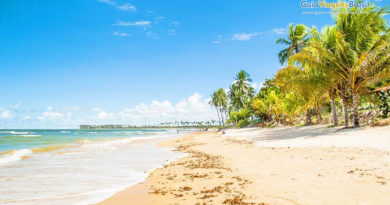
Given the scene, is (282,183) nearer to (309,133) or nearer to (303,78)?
(309,133)

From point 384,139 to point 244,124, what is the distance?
4798cm

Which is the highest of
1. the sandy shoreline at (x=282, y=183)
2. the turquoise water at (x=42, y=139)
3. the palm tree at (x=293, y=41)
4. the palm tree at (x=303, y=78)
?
the palm tree at (x=293, y=41)

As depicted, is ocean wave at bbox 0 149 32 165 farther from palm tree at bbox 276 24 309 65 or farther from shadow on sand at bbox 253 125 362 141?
palm tree at bbox 276 24 309 65

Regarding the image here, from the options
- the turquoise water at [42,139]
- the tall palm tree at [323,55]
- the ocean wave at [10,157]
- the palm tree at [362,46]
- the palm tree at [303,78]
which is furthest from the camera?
the turquoise water at [42,139]

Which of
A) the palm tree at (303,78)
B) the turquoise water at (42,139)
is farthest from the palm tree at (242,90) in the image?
the palm tree at (303,78)

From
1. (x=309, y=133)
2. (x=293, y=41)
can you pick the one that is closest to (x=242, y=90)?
(x=293, y=41)

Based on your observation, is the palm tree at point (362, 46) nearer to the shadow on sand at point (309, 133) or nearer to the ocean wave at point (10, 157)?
the shadow on sand at point (309, 133)

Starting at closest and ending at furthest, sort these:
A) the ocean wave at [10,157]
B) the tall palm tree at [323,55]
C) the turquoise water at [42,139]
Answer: the ocean wave at [10,157]
the tall palm tree at [323,55]
the turquoise water at [42,139]

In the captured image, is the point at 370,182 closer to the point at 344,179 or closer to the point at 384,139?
the point at 344,179

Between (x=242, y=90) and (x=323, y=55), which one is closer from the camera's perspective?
(x=323, y=55)

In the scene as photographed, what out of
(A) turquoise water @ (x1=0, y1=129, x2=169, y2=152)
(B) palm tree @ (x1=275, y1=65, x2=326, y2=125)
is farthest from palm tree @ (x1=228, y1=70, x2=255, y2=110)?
(B) palm tree @ (x1=275, y1=65, x2=326, y2=125)

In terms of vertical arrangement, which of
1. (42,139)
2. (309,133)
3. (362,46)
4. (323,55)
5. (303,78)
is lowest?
(42,139)

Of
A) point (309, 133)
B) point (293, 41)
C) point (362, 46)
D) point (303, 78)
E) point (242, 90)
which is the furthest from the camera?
point (242, 90)

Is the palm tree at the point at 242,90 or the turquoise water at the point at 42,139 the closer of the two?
the turquoise water at the point at 42,139
